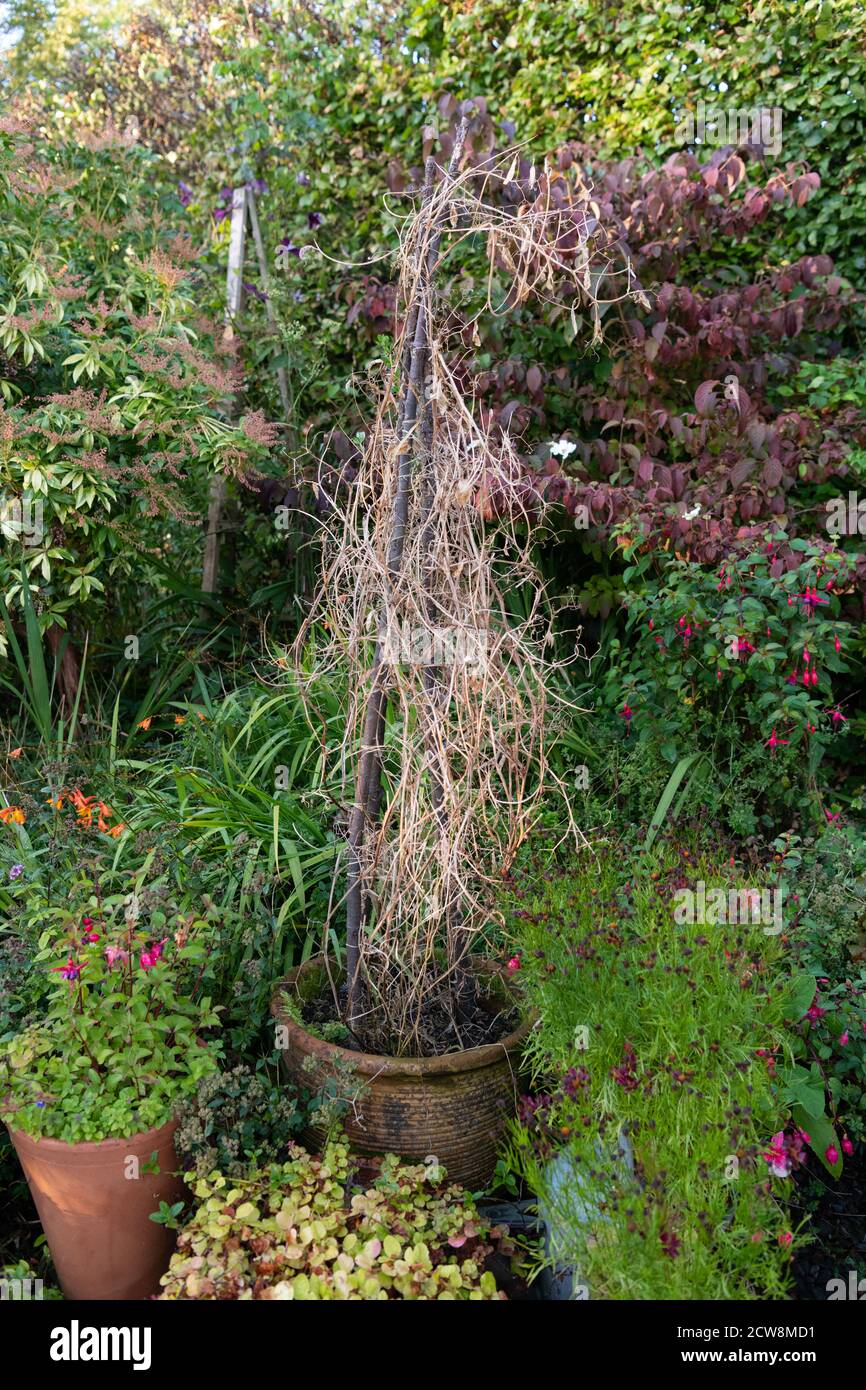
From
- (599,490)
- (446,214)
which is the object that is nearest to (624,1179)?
(446,214)

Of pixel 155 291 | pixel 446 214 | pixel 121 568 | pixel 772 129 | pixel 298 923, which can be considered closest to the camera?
pixel 446 214

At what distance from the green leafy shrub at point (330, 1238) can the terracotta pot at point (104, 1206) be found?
124 millimetres

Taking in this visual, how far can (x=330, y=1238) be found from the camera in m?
1.84

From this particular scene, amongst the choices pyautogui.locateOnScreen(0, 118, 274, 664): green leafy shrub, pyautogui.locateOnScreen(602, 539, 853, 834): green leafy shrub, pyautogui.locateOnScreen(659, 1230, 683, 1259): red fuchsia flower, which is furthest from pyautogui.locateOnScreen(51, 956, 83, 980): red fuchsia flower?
pyautogui.locateOnScreen(602, 539, 853, 834): green leafy shrub

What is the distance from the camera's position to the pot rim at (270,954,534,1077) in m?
2.12

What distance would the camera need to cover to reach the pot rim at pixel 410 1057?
6.96 feet

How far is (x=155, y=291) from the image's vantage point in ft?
12.0

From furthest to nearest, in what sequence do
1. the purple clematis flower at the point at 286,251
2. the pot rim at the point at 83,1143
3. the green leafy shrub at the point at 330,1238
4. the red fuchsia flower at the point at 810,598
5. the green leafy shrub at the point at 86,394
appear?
the purple clematis flower at the point at 286,251, the green leafy shrub at the point at 86,394, the red fuchsia flower at the point at 810,598, the pot rim at the point at 83,1143, the green leafy shrub at the point at 330,1238

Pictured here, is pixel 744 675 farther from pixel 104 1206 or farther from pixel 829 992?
pixel 104 1206

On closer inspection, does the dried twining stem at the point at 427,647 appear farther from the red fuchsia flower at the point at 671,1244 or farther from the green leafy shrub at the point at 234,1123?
the red fuchsia flower at the point at 671,1244

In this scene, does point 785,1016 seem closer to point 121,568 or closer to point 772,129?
point 121,568

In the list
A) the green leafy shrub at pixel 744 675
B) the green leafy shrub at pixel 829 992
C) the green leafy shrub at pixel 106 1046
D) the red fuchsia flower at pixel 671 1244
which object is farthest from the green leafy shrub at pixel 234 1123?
the green leafy shrub at pixel 744 675
